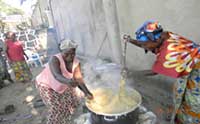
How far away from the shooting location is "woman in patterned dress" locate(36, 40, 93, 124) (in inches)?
88.4

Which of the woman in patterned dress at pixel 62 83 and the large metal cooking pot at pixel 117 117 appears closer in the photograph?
the large metal cooking pot at pixel 117 117

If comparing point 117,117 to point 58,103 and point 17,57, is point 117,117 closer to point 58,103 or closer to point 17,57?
point 58,103

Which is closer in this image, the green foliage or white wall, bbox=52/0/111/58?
white wall, bbox=52/0/111/58

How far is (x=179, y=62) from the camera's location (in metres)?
1.66

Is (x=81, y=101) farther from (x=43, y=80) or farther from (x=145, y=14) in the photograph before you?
(x=145, y=14)

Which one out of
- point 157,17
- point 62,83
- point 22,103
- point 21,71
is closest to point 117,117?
point 62,83

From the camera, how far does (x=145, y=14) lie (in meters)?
3.54

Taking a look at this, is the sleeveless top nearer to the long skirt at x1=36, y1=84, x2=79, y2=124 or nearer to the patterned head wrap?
the long skirt at x1=36, y1=84, x2=79, y2=124

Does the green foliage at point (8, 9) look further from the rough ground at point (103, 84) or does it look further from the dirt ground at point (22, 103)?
the rough ground at point (103, 84)

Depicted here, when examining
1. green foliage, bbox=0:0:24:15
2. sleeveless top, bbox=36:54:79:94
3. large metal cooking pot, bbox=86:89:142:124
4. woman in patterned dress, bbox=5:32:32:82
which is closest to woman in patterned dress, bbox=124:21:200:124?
large metal cooking pot, bbox=86:89:142:124

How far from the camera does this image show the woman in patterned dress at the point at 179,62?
1.66 m

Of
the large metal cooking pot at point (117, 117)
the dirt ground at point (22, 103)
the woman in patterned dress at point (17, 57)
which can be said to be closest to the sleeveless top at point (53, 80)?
the large metal cooking pot at point (117, 117)

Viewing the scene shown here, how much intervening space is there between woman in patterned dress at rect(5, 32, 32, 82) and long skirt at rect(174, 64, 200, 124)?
494 centimetres

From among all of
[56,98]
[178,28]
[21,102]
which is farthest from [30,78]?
[178,28]
